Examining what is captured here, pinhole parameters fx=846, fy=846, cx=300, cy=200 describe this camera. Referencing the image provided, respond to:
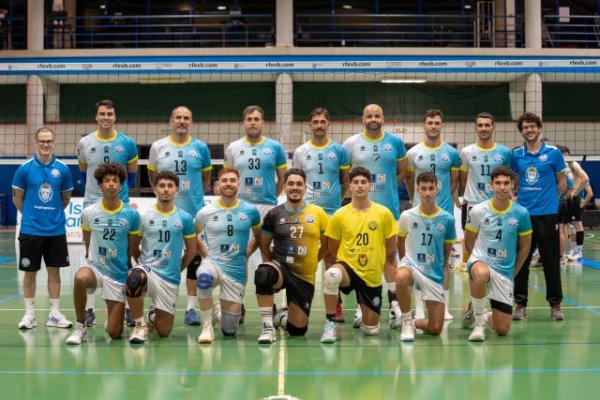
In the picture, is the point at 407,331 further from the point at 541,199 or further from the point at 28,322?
the point at 28,322

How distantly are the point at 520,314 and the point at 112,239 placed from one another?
163 inches

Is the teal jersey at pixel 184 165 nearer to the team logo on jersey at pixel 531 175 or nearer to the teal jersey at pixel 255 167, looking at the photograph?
the teal jersey at pixel 255 167

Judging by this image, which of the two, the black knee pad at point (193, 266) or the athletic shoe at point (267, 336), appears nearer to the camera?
the athletic shoe at point (267, 336)

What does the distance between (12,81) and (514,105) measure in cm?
1615

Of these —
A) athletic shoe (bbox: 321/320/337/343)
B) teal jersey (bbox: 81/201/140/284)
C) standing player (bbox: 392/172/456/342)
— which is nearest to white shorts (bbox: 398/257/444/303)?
standing player (bbox: 392/172/456/342)

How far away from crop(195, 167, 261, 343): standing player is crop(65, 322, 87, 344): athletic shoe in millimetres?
1138

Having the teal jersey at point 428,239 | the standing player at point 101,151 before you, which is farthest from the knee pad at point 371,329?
the standing player at point 101,151

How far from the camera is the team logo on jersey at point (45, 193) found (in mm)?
8242

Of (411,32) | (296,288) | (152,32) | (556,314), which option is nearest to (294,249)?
(296,288)

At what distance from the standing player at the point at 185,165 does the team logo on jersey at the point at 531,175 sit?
3315 millimetres

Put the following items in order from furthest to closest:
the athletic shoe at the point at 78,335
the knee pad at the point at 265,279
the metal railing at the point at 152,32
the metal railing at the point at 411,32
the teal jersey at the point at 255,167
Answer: the metal railing at the point at 152,32
the metal railing at the point at 411,32
the teal jersey at the point at 255,167
the knee pad at the point at 265,279
the athletic shoe at the point at 78,335

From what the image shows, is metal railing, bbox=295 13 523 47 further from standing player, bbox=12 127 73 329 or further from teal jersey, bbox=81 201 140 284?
teal jersey, bbox=81 201 140 284

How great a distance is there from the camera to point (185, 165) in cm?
860

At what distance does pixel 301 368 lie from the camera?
6.23 metres
